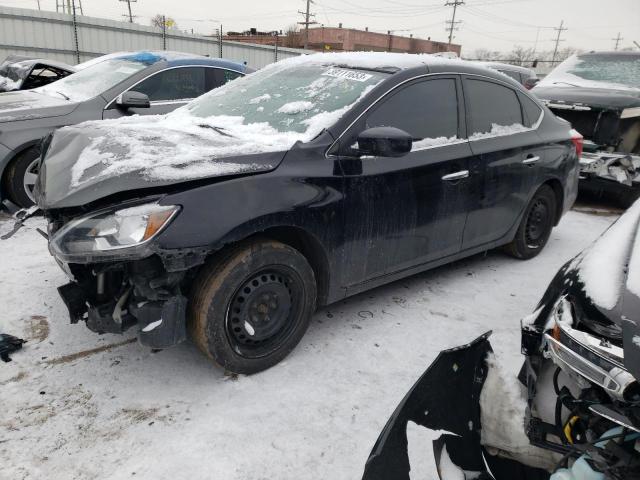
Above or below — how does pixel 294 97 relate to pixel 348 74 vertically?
below

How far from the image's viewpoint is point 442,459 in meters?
1.66

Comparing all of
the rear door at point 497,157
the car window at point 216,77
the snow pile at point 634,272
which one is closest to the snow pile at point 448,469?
the snow pile at point 634,272

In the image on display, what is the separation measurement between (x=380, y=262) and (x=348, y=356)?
0.62 m

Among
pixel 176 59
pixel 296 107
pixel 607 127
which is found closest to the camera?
A: pixel 296 107

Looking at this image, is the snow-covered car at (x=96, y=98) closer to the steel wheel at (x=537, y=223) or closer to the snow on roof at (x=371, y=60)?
the snow on roof at (x=371, y=60)

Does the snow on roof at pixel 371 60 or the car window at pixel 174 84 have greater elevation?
the snow on roof at pixel 371 60

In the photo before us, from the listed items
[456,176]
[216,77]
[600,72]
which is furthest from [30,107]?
[600,72]

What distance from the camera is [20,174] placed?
15.4 ft

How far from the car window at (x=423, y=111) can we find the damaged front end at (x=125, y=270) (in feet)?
4.62

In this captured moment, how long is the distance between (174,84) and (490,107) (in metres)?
3.70

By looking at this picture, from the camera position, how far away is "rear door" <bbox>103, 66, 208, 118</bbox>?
534 cm

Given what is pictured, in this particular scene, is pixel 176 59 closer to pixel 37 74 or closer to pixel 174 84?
pixel 174 84

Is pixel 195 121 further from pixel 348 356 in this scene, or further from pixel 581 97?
pixel 581 97

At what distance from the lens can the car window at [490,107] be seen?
11.7 feet
